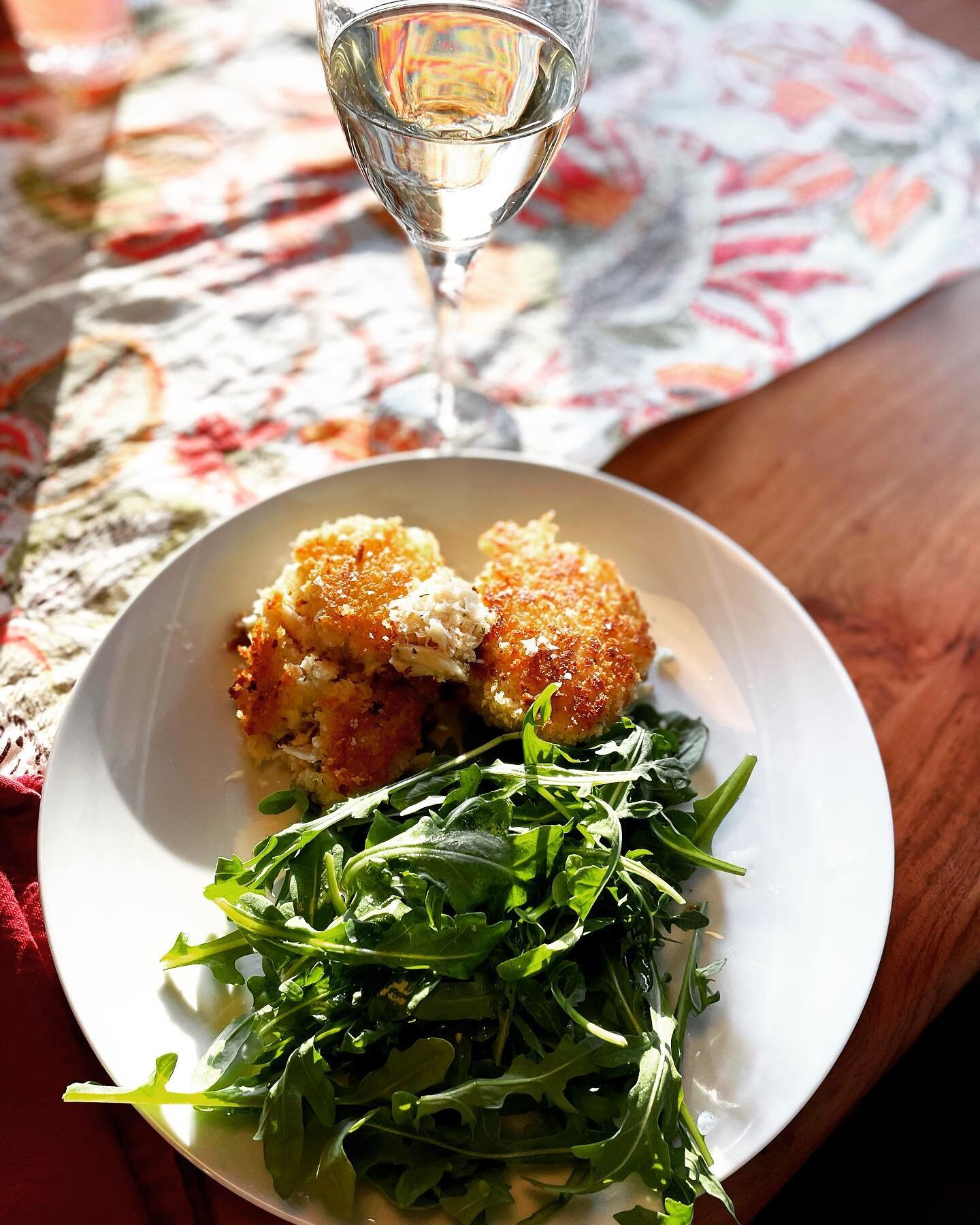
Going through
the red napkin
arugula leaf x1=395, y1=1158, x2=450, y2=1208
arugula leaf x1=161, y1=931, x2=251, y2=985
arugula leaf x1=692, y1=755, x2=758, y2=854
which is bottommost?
the red napkin

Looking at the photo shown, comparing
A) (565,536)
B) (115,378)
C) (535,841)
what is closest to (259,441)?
(115,378)

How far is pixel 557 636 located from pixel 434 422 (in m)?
0.52

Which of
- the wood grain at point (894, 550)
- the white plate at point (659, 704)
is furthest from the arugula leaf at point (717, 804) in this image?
the wood grain at point (894, 550)

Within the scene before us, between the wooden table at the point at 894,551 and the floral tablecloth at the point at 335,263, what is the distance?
0.24 feet

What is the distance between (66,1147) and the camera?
85cm

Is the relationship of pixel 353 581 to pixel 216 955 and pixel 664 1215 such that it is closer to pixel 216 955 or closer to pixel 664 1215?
pixel 216 955

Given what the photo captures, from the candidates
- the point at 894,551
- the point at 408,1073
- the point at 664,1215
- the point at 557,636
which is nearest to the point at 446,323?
the point at 557,636

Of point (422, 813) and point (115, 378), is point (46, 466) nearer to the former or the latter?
point (115, 378)

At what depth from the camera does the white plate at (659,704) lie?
0.82m

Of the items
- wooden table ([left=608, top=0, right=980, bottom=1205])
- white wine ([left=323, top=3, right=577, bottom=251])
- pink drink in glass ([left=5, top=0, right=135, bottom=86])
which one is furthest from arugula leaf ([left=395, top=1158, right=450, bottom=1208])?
pink drink in glass ([left=5, top=0, right=135, bottom=86])

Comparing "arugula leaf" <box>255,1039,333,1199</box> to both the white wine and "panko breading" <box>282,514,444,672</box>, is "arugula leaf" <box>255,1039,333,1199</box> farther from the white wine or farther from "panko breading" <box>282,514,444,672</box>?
the white wine

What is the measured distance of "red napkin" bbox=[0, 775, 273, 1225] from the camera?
0.84 meters

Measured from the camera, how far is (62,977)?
813mm

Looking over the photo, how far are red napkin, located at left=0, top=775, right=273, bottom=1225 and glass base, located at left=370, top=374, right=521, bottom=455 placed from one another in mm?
784
